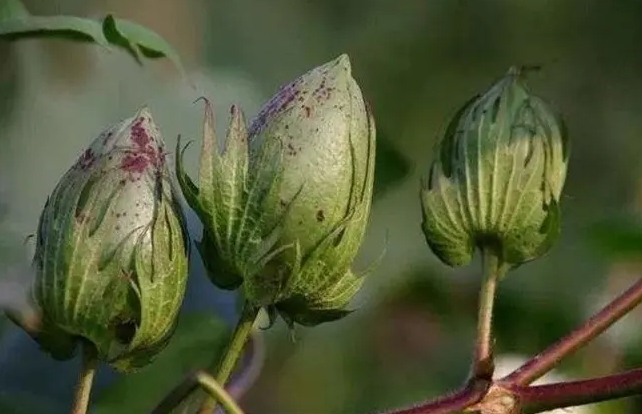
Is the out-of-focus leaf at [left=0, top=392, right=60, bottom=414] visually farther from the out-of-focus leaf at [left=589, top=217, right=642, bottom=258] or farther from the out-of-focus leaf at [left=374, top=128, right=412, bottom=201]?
Result: the out-of-focus leaf at [left=589, top=217, right=642, bottom=258]

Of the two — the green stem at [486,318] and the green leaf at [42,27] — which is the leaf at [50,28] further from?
the green stem at [486,318]

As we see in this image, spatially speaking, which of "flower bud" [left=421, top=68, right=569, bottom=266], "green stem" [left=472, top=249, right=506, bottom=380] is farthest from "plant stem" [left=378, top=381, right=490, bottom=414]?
"flower bud" [left=421, top=68, right=569, bottom=266]

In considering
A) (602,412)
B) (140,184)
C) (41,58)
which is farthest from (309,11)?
(140,184)

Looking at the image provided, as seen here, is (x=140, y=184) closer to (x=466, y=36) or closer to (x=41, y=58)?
(x=41, y=58)

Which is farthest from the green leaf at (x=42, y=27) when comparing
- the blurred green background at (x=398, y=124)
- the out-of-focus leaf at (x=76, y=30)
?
the blurred green background at (x=398, y=124)

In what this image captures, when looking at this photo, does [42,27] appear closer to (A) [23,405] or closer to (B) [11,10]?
(B) [11,10]
